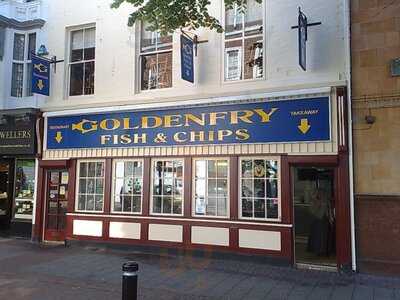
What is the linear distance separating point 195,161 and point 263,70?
2.65 m

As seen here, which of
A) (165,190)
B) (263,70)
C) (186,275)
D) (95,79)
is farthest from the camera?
(95,79)

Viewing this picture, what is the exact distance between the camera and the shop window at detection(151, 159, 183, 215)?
35.2 feet

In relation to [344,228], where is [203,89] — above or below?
above

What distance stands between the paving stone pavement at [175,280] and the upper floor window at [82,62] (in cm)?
466

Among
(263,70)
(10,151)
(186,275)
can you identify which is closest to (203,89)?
(263,70)

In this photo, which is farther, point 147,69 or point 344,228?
point 147,69

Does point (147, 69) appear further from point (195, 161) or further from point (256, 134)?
point (256, 134)

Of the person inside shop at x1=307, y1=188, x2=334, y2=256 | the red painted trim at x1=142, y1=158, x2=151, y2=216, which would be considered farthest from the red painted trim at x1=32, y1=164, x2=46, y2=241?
the person inside shop at x1=307, y1=188, x2=334, y2=256

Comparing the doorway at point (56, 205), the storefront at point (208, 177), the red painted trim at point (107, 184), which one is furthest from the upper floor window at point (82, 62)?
the doorway at point (56, 205)

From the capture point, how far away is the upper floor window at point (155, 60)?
11.3 meters

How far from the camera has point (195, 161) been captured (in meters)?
10.6

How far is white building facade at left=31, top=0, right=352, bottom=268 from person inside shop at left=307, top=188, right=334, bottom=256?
26mm

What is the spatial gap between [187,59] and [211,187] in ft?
9.94

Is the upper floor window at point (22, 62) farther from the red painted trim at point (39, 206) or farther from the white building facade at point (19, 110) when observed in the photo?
the red painted trim at point (39, 206)
